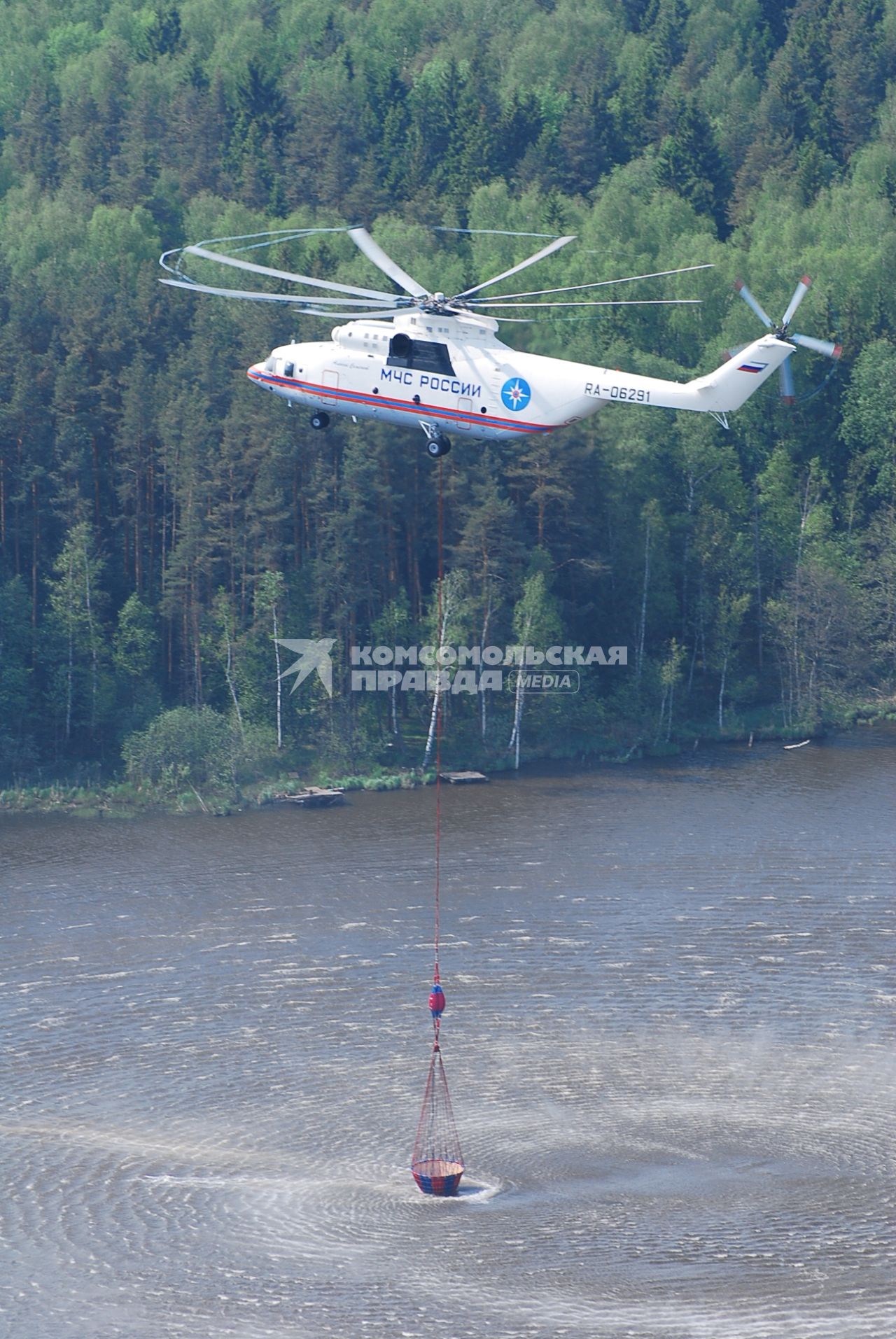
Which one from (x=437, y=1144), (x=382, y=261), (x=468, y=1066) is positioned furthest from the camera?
(x=468, y=1066)

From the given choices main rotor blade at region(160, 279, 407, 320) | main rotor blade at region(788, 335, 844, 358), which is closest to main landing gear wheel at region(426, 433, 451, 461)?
main rotor blade at region(160, 279, 407, 320)

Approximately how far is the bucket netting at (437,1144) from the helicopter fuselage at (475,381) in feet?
31.6

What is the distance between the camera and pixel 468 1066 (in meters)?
29.8

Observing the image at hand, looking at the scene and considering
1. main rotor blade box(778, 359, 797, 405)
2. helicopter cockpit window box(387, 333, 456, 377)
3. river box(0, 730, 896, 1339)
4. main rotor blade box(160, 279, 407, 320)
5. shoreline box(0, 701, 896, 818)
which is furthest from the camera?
shoreline box(0, 701, 896, 818)

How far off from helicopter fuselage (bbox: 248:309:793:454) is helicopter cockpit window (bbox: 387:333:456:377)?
0.01 meters

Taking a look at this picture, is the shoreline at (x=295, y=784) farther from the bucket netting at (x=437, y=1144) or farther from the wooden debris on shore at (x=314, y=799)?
the bucket netting at (x=437, y=1144)

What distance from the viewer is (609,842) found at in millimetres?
40812

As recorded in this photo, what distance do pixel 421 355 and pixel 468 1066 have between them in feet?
36.1

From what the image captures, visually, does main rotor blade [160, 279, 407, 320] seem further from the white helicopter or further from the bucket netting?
the bucket netting

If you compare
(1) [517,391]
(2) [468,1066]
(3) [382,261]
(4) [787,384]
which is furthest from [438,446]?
(2) [468,1066]

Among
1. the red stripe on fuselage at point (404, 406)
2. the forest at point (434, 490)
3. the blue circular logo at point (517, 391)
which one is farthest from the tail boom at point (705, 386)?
the forest at point (434, 490)

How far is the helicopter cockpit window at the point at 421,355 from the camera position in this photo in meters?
29.7

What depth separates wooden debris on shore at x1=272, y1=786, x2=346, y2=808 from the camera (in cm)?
4409

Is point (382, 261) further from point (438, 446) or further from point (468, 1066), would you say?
point (468, 1066)
